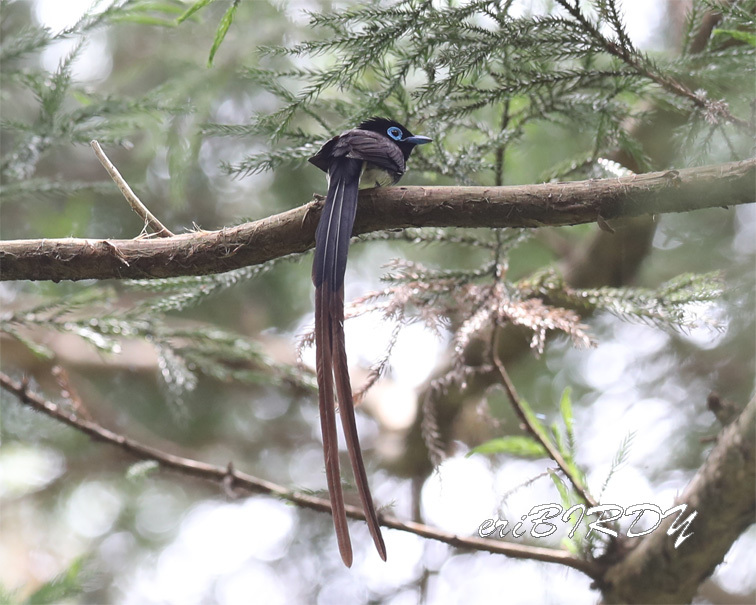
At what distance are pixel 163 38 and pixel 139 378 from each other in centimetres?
197

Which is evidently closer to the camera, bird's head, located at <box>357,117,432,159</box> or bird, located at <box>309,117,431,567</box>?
bird, located at <box>309,117,431,567</box>

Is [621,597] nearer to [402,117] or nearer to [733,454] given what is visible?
[733,454]

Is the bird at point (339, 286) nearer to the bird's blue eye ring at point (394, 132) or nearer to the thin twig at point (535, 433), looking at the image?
the bird's blue eye ring at point (394, 132)

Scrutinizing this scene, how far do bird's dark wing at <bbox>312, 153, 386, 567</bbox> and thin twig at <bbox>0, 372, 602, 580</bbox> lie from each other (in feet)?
1.69

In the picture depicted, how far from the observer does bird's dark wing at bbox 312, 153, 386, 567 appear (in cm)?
120

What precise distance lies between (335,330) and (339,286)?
3.5 inches

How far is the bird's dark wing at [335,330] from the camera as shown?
1.20m

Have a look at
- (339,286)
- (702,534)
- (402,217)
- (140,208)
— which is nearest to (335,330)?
(339,286)

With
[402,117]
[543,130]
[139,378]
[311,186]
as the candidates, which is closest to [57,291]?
[139,378]

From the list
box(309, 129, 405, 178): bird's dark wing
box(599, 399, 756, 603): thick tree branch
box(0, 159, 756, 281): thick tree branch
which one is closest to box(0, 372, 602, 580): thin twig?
box(599, 399, 756, 603): thick tree branch

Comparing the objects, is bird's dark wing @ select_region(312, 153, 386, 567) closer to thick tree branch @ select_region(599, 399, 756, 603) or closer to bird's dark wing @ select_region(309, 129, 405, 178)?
bird's dark wing @ select_region(309, 129, 405, 178)

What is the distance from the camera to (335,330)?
1316mm

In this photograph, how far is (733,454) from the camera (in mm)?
1565

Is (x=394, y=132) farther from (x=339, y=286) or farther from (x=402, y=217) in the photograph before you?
(x=339, y=286)
